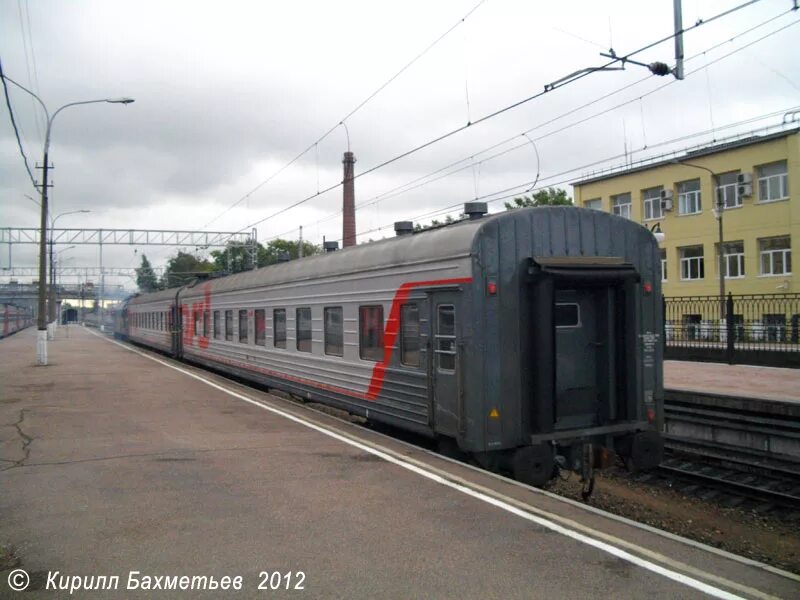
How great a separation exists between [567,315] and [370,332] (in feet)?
10.0

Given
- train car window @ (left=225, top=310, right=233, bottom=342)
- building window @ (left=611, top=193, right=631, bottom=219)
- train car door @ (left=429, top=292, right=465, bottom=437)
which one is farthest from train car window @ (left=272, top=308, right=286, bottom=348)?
building window @ (left=611, top=193, right=631, bottom=219)

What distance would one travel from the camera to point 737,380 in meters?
13.8

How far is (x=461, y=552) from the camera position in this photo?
195 inches

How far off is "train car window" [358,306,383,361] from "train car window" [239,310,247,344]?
7.12 meters

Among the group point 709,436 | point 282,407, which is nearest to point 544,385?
point 709,436

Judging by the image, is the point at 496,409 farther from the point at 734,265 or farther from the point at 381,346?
the point at 734,265

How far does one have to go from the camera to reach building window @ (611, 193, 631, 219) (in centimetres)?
3684

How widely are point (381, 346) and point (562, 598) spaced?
548cm

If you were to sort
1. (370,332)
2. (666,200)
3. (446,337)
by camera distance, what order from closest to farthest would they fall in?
(446,337)
(370,332)
(666,200)

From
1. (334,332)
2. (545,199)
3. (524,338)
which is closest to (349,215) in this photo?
(545,199)

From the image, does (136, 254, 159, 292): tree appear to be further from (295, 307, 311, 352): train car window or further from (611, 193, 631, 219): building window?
(295, 307, 311, 352): train car window

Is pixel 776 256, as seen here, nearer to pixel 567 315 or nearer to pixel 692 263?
pixel 692 263

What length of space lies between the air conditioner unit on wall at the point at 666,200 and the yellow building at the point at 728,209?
0.03 m

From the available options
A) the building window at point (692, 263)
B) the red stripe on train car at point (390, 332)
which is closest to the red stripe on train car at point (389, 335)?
the red stripe on train car at point (390, 332)
